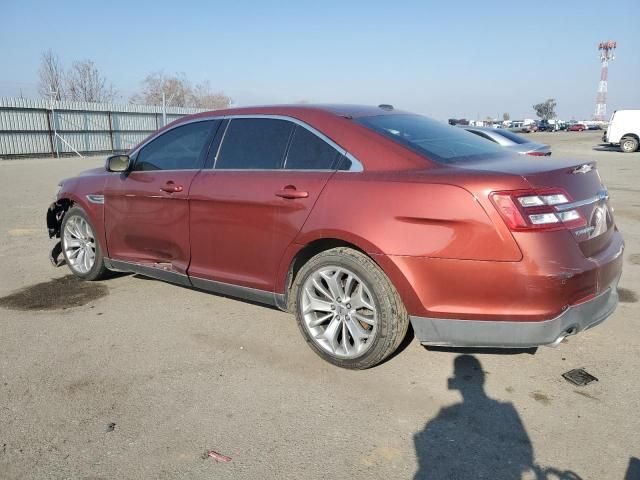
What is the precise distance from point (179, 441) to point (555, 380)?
87.3 inches

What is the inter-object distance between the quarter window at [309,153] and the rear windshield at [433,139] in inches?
11.9

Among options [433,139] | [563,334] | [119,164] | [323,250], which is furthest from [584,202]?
[119,164]

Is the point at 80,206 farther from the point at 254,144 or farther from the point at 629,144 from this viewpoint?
the point at 629,144

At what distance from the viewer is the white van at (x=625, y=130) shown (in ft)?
91.6

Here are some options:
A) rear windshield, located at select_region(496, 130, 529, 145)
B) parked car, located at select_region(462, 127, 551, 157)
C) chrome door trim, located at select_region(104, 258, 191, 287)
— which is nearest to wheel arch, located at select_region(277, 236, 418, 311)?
chrome door trim, located at select_region(104, 258, 191, 287)

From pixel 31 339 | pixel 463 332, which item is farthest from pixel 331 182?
pixel 31 339

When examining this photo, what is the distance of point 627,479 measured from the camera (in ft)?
7.61

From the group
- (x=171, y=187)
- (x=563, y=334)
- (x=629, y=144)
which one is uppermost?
(x=171, y=187)

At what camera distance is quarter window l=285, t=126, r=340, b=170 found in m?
3.46

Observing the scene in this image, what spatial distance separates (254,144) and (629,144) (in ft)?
97.6

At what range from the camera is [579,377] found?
324 cm

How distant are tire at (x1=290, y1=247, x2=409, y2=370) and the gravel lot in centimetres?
16

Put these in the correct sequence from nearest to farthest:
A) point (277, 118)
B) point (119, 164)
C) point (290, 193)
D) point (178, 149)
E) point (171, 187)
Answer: point (290, 193), point (277, 118), point (171, 187), point (178, 149), point (119, 164)

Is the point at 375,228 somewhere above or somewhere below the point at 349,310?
above
